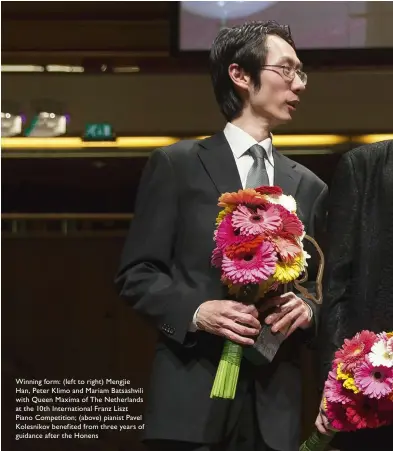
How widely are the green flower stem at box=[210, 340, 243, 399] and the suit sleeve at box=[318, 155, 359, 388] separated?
0.21m

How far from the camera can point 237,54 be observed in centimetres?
258

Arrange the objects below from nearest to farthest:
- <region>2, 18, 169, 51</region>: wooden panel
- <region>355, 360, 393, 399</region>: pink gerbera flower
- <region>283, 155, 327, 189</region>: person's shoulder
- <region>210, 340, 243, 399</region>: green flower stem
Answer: <region>355, 360, 393, 399</region>: pink gerbera flower, <region>210, 340, 243, 399</region>: green flower stem, <region>283, 155, 327, 189</region>: person's shoulder, <region>2, 18, 169, 51</region>: wooden panel

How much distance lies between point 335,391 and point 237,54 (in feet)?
3.29

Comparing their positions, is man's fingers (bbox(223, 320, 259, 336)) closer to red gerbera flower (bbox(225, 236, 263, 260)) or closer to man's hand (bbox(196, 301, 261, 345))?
man's hand (bbox(196, 301, 261, 345))

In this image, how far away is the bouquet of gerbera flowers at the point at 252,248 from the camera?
218cm

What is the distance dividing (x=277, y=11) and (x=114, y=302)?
1.12 metres

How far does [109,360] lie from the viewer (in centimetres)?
319

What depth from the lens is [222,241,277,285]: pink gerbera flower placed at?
216cm

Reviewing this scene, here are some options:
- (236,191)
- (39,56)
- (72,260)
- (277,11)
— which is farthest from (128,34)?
(236,191)

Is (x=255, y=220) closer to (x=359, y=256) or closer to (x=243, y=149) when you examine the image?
(x=359, y=256)

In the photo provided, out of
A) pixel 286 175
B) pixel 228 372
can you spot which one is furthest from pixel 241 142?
pixel 228 372

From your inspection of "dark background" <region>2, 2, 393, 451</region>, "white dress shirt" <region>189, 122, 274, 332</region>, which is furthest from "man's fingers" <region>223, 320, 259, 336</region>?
"dark background" <region>2, 2, 393, 451</region>

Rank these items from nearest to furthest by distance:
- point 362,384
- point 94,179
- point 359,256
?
point 362,384 < point 359,256 < point 94,179

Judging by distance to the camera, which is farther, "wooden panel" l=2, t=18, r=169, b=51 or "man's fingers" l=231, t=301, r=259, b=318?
"wooden panel" l=2, t=18, r=169, b=51
